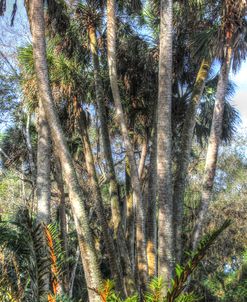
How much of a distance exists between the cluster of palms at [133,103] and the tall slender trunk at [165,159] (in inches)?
0.7

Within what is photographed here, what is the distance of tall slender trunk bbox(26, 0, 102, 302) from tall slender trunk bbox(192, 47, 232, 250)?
2531 mm

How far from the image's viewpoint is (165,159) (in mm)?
7637

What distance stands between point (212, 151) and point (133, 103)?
5.10 metres

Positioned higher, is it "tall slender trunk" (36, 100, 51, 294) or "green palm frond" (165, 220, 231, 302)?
"green palm frond" (165, 220, 231, 302)

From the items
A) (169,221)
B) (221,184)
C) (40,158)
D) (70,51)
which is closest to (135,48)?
(70,51)

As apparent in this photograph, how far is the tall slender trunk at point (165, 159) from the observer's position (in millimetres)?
7113

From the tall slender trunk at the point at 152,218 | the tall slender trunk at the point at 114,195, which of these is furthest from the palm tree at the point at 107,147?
the tall slender trunk at the point at 152,218

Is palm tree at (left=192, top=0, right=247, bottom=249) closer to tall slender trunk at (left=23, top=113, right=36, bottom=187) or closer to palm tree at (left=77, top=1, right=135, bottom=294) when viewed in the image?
palm tree at (left=77, top=1, right=135, bottom=294)

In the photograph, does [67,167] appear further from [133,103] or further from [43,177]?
[133,103]

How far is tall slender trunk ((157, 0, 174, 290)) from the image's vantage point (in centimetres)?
711

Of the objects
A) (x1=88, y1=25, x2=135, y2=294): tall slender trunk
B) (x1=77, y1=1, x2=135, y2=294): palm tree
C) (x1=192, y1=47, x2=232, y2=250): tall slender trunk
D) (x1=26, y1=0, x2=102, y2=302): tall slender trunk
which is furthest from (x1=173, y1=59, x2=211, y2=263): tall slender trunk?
(x1=26, y1=0, x2=102, y2=302): tall slender trunk

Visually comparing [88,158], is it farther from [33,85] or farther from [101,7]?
[101,7]

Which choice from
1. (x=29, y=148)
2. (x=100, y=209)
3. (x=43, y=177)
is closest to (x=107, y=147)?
(x=100, y=209)

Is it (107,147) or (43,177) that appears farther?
(107,147)
